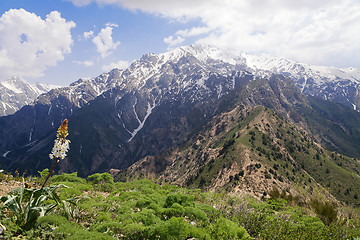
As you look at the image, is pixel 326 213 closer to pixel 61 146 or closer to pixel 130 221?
pixel 130 221

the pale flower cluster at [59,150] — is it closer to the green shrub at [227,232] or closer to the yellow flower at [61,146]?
the yellow flower at [61,146]

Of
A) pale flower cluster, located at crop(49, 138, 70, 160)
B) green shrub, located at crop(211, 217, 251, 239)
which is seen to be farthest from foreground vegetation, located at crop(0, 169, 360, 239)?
pale flower cluster, located at crop(49, 138, 70, 160)

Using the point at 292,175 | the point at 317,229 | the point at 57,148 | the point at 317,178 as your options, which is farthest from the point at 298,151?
the point at 57,148

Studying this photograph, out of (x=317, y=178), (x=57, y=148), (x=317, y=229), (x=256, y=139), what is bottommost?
(x=317, y=178)

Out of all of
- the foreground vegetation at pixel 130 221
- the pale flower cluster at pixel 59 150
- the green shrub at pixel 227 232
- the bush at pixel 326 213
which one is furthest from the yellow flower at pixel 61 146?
the bush at pixel 326 213

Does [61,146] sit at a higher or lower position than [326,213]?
higher

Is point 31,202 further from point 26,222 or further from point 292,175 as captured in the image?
point 292,175

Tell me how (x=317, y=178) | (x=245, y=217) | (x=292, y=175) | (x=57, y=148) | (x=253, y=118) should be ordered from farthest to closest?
(x=253, y=118), (x=317, y=178), (x=292, y=175), (x=245, y=217), (x=57, y=148)

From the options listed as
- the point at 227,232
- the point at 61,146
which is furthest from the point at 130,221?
the point at 61,146

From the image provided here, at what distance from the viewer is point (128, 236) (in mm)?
8992

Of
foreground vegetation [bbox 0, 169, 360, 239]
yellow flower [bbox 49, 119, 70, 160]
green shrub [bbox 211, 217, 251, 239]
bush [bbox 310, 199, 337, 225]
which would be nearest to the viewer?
foreground vegetation [bbox 0, 169, 360, 239]

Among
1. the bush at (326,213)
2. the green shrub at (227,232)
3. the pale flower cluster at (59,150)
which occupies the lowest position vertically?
the bush at (326,213)

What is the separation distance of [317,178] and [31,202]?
14213 cm

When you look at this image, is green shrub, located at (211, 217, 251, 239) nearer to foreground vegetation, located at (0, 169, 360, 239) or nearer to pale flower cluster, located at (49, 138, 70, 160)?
foreground vegetation, located at (0, 169, 360, 239)
